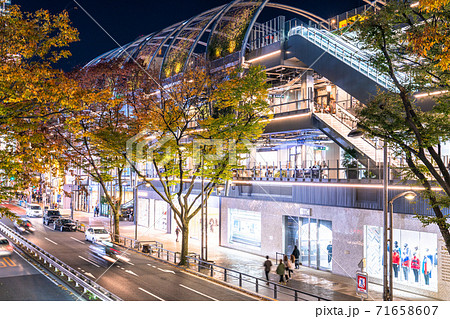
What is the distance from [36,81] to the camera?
527 inches

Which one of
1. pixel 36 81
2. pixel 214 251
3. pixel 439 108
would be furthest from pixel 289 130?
pixel 36 81

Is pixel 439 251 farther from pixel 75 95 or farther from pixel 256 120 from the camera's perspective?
pixel 75 95

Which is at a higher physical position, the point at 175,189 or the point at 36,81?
the point at 36,81

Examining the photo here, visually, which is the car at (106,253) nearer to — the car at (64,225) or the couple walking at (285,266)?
the couple walking at (285,266)

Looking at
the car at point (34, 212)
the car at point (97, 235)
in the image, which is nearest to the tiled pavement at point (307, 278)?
the car at point (97, 235)

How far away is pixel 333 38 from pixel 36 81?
18.8 metres

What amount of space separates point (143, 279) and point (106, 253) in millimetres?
9696

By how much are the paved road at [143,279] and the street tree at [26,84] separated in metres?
7.91

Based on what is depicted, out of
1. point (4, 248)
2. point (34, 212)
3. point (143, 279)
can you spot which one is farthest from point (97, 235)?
point (34, 212)

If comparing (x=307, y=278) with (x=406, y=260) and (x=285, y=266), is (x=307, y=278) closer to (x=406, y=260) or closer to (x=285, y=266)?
(x=285, y=266)

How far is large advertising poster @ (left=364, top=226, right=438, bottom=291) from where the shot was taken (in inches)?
823

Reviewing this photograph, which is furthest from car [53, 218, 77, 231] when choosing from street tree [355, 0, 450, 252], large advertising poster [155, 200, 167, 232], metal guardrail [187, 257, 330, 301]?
street tree [355, 0, 450, 252]

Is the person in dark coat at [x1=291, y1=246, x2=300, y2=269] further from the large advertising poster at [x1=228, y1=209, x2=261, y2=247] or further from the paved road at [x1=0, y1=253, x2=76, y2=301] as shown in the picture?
the paved road at [x1=0, y1=253, x2=76, y2=301]

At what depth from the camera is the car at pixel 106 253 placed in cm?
2913
